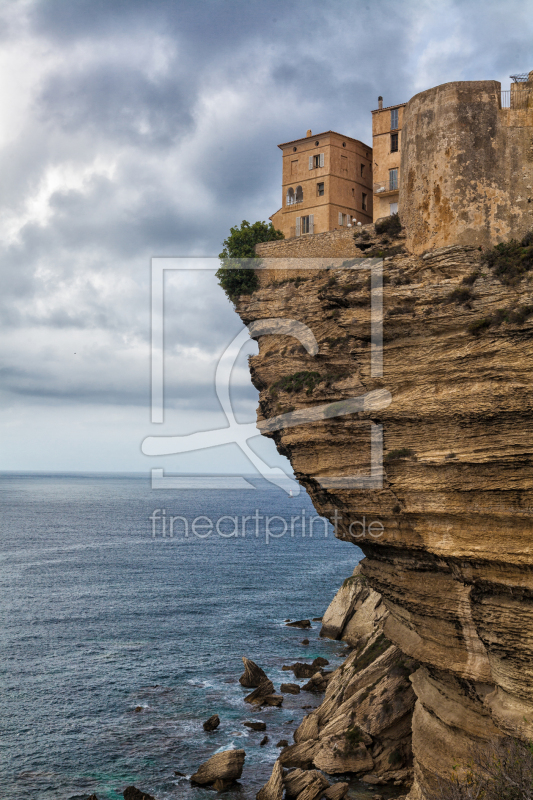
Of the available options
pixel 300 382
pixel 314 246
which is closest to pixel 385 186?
pixel 314 246

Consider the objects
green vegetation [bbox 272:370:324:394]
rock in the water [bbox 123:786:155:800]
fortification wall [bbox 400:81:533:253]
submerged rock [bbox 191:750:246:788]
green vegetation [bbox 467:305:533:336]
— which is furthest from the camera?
submerged rock [bbox 191:750:246:788]

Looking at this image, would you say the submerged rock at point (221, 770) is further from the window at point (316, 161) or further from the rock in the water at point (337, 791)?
the window at point (316, 161)

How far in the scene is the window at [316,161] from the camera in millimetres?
39594

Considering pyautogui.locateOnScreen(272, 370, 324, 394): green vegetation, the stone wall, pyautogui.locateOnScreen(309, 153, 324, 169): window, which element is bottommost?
pyautogui.locateOnScreen(272, 370, 324, 394): green vegetation

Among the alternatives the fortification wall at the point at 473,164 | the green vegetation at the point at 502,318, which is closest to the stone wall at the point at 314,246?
the fortification wall at the point at 473,164

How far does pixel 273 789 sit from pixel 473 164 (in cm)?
2674

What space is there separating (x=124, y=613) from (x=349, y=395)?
4926 cm

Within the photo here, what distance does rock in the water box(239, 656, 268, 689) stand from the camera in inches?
1767

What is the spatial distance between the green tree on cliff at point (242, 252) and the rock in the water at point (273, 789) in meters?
24.0

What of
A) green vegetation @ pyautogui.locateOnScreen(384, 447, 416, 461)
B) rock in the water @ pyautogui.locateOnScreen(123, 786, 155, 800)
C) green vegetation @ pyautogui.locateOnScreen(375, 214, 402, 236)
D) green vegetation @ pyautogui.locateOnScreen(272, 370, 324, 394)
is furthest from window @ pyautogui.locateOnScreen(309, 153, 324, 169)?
rock in the water @ pyautogui.locateOnScreen(123, 786, 155, 800)

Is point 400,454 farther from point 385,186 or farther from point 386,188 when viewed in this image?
point 385,186

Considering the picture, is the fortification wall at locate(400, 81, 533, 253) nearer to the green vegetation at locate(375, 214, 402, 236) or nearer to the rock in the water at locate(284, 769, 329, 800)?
the green vegetation at locate(375, 214, 402, 236)

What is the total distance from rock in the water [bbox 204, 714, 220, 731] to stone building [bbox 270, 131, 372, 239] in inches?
1144

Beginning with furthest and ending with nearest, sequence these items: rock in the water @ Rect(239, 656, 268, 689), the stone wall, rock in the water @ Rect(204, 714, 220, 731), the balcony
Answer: rock in the water @ Rect(239, 656, 268, 689)
rock in the water @ Rect(204, 714, 220, 731)
the balcony
the stone wall
